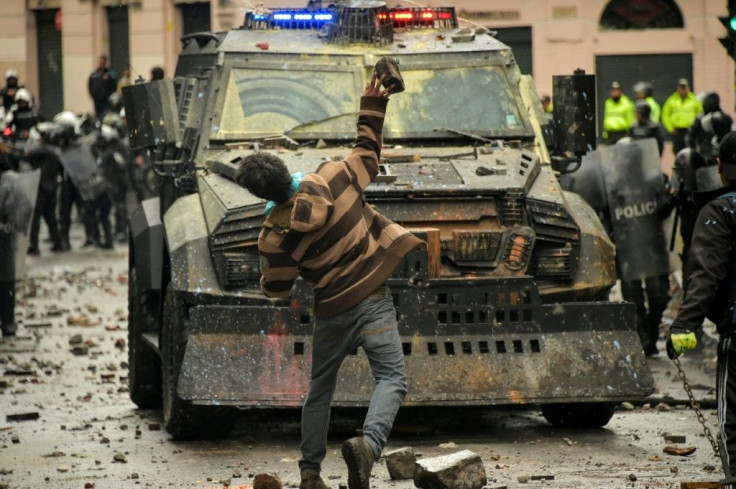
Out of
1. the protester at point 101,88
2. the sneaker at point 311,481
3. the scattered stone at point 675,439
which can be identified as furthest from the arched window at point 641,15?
the sneaker at point 311,481

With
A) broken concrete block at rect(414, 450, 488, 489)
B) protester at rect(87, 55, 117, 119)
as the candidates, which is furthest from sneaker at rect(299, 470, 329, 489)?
protester at rect(87, 55, 117, 119)

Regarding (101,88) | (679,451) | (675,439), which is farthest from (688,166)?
(101,88)

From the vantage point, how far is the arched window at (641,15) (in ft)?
103

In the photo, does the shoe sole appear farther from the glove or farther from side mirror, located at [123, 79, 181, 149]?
side mirror, located at [123, 79, 181, 149]

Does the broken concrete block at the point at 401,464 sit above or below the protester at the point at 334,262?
below

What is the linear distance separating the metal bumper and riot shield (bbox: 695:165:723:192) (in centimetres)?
310

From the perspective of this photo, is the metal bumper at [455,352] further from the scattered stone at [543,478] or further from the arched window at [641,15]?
the arched window at [641,15]

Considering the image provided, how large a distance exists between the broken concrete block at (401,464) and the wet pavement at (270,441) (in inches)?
2.1

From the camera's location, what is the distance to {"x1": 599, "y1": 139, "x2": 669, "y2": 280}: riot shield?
472 inches

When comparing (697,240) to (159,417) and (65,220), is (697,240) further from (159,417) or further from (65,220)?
(65,220)

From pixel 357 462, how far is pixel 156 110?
4.13m

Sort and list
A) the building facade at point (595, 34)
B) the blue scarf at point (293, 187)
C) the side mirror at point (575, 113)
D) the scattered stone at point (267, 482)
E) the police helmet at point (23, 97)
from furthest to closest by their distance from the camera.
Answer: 1. the building facade at point (595, 34)
2. the police helmet at point (23, 97)
3. the side mirror at point (575, 113)
4. the scattered stone at point (267, 482)
5. the blue scarf at point (293, 187)

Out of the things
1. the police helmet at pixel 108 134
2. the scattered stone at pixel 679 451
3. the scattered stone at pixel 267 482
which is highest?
the police helmet at pixel 108 134

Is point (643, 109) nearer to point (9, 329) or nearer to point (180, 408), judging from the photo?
point (9, 329)
